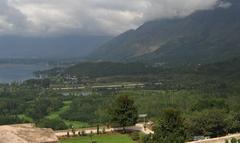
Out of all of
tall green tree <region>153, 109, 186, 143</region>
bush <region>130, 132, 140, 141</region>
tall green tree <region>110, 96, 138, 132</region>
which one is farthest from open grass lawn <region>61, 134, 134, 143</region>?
tall green tree <region>153, 109, 186, 143</region>

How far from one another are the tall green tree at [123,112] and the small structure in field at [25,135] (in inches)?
499

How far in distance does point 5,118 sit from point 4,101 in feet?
78.9

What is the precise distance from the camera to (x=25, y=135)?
42.1 metres

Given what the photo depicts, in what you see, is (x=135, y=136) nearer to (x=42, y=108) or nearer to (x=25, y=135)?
(x=25, y=135)

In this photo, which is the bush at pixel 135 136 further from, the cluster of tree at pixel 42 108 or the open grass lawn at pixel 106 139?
the cluster of tree at pixel 42 108

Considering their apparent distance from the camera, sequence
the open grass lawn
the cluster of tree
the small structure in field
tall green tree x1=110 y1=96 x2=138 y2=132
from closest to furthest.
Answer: the small structure in field < the open grass lawn < tall green tree x1=110 y1=96 x2=138 y2=132 < the cluster of tree

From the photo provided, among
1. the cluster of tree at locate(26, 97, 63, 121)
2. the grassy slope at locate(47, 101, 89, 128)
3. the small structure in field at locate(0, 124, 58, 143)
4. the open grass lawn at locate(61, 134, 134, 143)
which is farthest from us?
the cluster of tree at locate(26, 97, 63, 121)

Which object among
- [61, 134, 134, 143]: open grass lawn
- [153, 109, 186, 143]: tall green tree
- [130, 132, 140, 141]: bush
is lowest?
[61, 134, 134, 143]: open grass lawn

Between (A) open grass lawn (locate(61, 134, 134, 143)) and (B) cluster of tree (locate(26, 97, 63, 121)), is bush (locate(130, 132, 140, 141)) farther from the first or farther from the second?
(B) cluster of tree (locate(26, 97, 63, 121))

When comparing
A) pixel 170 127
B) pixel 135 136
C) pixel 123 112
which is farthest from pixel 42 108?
pixel 170 127

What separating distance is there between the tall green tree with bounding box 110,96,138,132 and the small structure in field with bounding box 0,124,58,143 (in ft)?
41.6

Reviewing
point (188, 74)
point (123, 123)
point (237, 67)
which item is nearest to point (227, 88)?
point (237, 67)

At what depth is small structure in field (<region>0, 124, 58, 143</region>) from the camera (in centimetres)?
4069

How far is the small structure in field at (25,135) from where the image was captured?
4069 centimetres
